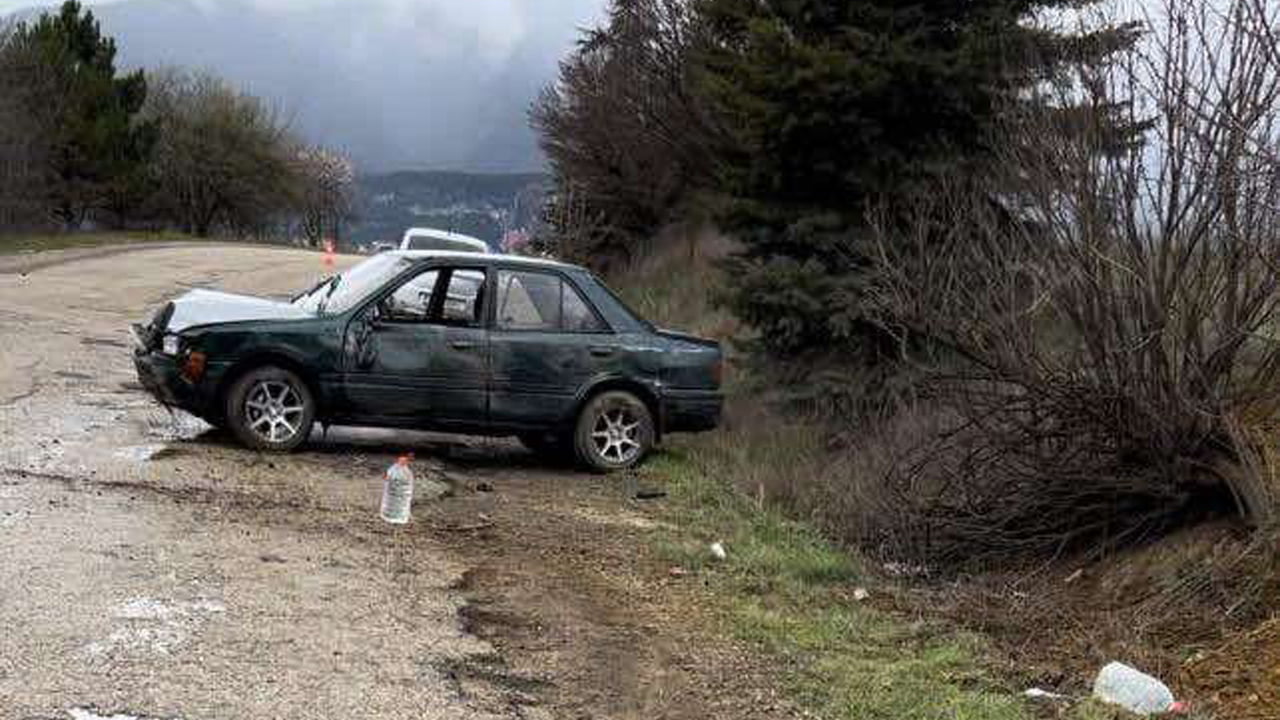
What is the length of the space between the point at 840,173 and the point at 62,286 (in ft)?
49.1

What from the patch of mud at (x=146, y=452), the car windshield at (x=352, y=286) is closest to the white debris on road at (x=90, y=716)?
the patch of mud at (x=146, y=452)

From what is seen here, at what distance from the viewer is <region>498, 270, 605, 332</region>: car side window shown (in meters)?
11.6

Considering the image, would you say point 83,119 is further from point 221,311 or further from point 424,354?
point 424,354

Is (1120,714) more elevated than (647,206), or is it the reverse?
(647,206)

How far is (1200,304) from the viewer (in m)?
8.12

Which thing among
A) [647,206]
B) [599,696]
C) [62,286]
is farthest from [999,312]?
[647,206]

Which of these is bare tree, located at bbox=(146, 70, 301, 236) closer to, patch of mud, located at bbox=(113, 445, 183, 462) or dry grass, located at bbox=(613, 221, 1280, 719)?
patch of mud, located at bbox=(113, 445, 183, 462)

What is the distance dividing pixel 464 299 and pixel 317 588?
4692mm

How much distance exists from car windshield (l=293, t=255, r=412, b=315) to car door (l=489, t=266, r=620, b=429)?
33.3 inches

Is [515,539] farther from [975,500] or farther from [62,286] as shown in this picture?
[62,286]

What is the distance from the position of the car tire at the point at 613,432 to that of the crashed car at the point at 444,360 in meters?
0.01

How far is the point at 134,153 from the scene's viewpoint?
52.1 metres

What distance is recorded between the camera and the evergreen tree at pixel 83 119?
4747cm

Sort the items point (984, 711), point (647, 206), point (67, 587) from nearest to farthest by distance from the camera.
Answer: point (984, 711)
point (67, 587)
point (647, 206)
